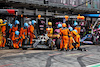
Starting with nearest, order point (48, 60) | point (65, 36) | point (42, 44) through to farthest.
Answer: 1. point (48, 60)
2. point (65, 36)
3. point (42, 44)

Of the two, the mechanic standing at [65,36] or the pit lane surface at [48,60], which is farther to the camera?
the mechanic standing at [65,36]

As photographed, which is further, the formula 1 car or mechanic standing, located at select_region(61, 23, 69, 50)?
the formula 1 car

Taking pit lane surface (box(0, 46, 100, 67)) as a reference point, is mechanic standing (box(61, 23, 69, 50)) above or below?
above

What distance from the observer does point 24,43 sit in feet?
36.0

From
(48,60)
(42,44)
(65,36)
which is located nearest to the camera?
(48,60)

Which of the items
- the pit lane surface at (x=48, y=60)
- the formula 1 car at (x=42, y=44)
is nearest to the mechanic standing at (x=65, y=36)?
the formula 1 car at (x=42, y=44)

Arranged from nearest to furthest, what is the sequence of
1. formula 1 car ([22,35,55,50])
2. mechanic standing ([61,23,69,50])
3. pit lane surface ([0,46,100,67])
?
pit lane surface ([0,46,100,67]), mechanic standing ([61,23,69,50]), formula 1 car ([22,35,55,50])

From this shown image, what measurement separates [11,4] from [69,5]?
27.7 feet

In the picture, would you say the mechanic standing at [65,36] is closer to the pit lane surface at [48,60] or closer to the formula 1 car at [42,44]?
the formula 1 car at [42,44]

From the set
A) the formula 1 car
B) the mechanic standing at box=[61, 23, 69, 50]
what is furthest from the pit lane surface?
the formula 1 car

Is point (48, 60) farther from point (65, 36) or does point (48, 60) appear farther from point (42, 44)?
point (42, 44)

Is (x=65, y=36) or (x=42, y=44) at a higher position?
(x=65, y=36)

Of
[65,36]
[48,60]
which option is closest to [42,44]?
[65,36]

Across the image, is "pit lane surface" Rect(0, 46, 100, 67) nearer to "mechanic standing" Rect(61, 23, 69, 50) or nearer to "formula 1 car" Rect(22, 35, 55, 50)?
"mechanic standing" Rect(61, 23, 69, 50)
